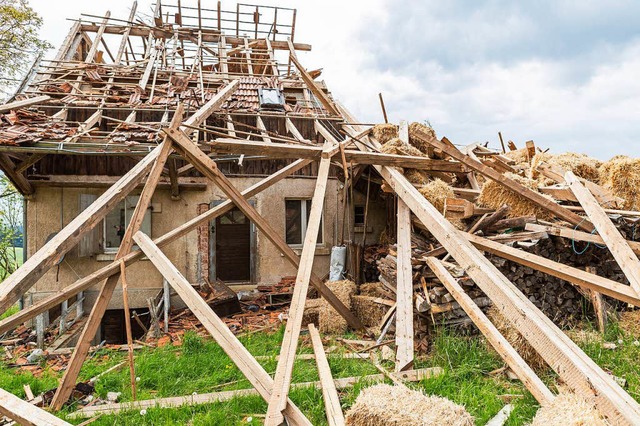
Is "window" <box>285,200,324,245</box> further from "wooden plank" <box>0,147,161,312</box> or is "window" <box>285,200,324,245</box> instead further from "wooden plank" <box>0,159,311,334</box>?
"wooden plank" <box>0,147,161,312</box>

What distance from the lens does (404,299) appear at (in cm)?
555

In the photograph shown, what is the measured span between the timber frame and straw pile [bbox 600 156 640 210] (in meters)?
1.46

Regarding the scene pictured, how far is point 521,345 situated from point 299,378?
111 inches

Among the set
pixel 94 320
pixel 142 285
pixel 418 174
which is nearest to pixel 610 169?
pixel 418 174

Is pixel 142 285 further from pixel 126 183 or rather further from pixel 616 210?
pixel 616 210

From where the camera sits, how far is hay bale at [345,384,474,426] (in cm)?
314

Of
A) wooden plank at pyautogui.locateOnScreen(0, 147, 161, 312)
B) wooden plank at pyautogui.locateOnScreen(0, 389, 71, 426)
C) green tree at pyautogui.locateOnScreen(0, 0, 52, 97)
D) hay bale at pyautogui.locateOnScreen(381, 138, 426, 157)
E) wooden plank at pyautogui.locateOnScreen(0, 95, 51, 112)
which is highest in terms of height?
green tree at pyautogui.locateOnScreen(0, 0, 52, 97)

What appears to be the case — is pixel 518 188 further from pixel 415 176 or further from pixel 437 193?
pixel 415 176

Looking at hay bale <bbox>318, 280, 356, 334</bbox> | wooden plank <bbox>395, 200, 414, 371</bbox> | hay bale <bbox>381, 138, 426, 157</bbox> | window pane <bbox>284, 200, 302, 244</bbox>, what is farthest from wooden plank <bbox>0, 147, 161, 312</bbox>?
window pane <bbox>284, 200, 302, 244</bbox>

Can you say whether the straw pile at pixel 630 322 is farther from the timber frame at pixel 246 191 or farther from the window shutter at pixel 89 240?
the window shutter at pixel 89 240

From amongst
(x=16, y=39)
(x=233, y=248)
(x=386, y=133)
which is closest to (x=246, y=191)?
(x=386, y=133)

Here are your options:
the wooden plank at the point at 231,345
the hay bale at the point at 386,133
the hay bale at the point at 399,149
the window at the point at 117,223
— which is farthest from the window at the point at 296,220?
the wooden plank at the point at 231,345

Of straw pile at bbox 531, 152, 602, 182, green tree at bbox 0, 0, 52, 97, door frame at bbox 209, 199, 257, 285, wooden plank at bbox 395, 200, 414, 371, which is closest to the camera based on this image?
wooden plank at bbox 395, 200, 414, 371

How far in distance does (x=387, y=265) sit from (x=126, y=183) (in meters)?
4.40
